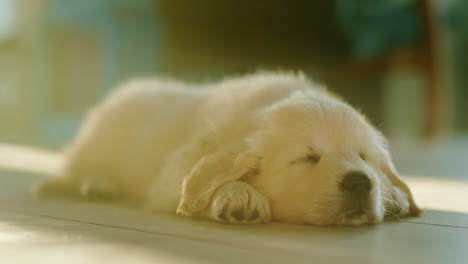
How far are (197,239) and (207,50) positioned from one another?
186 inches

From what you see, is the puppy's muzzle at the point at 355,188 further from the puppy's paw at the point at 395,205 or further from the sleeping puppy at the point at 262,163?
the puppy's paw at the point at 395,205

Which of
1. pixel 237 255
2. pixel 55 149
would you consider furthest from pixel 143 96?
pixel 55 149

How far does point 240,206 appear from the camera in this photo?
73.7 inches

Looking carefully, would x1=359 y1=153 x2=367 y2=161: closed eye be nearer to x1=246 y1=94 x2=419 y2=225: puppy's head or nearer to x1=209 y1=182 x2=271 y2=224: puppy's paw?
x1=246 y1=94 x2=419 y2=225: puppy's head

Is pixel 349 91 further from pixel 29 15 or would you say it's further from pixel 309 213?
pixel 309 213

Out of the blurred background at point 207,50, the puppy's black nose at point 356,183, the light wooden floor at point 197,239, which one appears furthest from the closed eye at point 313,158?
the blurred background at point 207,50

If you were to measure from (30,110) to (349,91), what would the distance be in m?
4.10

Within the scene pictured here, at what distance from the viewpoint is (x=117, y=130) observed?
9.64 ft

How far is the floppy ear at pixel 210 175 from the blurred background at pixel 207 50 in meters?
2.97

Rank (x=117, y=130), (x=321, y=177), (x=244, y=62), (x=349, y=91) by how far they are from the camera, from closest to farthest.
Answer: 1. (x=321, y=177)
2. (x=117, y=130)
3. (x=244, y=62)
4. (x=349, y=91)

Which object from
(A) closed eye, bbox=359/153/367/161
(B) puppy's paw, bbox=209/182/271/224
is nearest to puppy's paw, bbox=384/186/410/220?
(A) closed eye, bbox=359/153/367/161

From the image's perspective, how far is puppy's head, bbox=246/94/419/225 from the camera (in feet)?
6.14

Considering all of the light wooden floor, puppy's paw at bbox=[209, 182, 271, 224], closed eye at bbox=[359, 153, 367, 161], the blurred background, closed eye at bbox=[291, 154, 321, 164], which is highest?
the blurred background

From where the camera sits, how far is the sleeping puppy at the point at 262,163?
1.88 m
